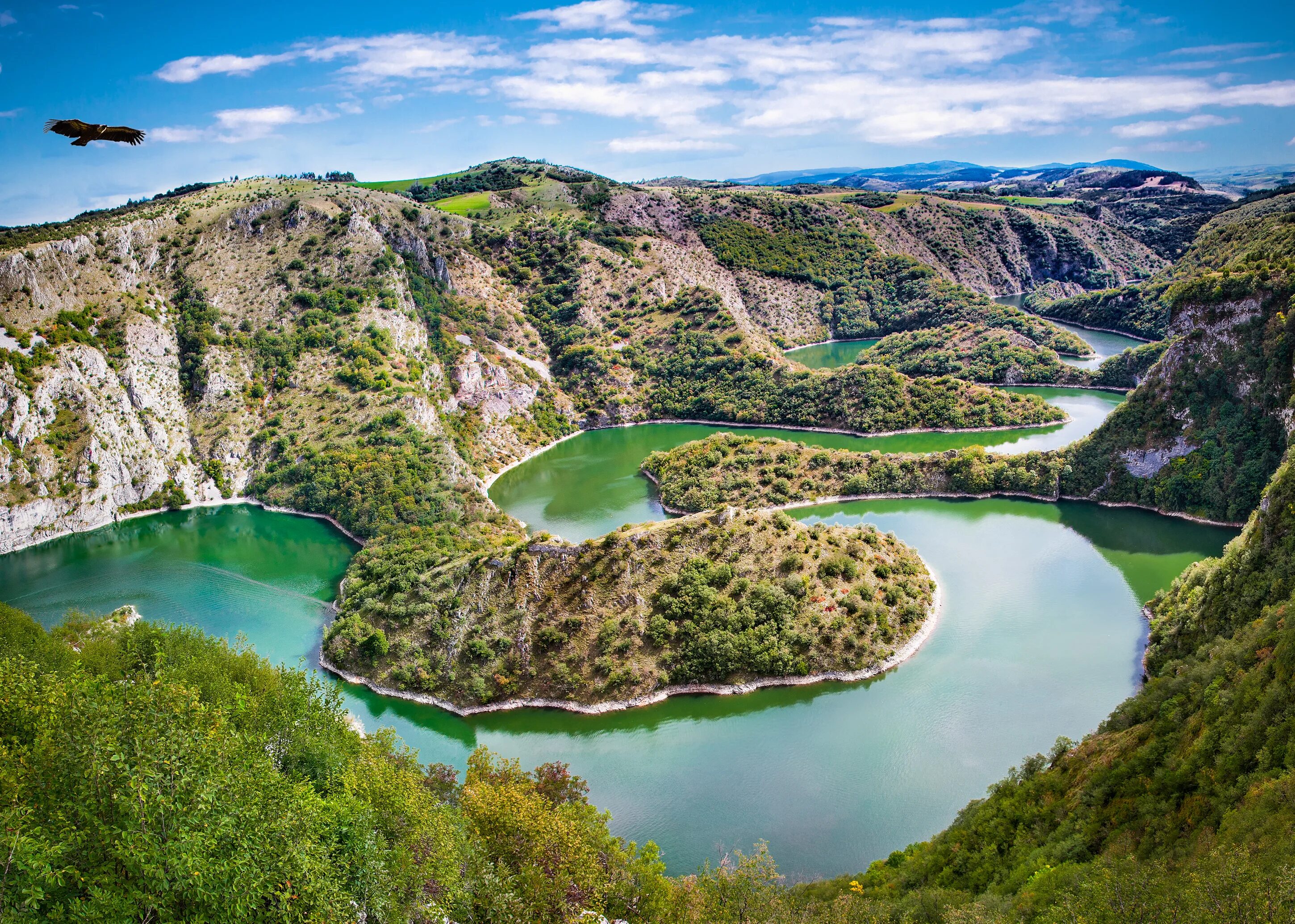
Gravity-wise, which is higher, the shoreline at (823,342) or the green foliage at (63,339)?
the green foliage at (63,339)

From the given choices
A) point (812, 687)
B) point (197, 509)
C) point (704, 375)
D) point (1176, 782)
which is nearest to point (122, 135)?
point (1176, 782)

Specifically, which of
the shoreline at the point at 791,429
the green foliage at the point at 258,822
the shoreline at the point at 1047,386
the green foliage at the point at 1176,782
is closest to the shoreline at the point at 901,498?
the shoreline at the point at 791,429

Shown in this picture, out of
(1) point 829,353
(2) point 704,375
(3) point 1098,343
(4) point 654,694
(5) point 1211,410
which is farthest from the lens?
(1) point 829,353

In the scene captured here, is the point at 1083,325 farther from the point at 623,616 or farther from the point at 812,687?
the point at 623,616

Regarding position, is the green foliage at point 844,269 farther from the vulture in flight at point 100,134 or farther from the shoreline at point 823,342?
the vulture in flight at point 100,134

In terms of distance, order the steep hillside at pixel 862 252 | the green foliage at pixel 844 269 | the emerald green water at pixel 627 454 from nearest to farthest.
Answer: the emerald green water at pixel 627 454, the green foliage at pixel 844 269, the steep hillside at pixel 862 252

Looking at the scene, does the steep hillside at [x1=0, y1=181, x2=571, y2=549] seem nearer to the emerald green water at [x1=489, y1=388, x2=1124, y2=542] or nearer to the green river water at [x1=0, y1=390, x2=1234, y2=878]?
the emerald green water at [x1=489, y1=388, x2=1124, y2=542]

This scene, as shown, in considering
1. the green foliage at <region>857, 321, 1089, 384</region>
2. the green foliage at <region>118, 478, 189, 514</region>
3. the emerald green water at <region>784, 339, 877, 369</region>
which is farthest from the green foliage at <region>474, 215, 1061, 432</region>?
the green foliage at <region>118, 478, 189, 514</region>
